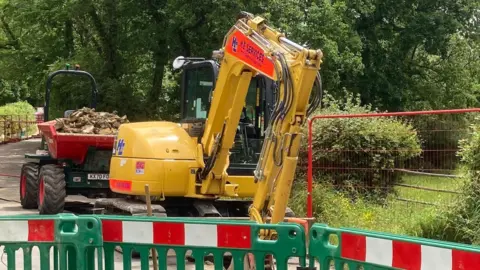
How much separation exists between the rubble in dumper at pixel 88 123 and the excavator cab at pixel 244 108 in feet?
11.6

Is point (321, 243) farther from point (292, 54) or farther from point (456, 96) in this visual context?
point (456, 96)

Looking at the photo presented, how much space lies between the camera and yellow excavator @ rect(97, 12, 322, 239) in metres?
8.46

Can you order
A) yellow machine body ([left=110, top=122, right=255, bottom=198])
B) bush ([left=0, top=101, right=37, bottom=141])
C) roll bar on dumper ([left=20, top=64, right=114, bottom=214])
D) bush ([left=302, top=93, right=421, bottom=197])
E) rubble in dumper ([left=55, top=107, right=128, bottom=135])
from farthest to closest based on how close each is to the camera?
bush ([left=0, top=101, right=37, bottom=141]) < rubble in dumper ([left=55, top=107, right=128, bottom=135]) < roll bar on dumper ([left=20, top=64, right=114, bottom=214]) < bush ([left=302, top=93, right=421, bottom=197]) < yellow machine body ([left=110, top=122, right=255, bottom=198])

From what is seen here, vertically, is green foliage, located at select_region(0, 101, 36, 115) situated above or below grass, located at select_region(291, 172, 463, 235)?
above

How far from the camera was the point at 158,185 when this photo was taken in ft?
32.2

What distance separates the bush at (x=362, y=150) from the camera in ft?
34.1

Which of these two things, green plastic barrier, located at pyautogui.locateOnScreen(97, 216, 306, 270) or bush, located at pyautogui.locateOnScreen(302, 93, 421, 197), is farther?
bush, located at pyautogui.locateOnScreen(302, 93, 421, 197)

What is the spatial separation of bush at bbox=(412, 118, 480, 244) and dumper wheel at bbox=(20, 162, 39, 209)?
8868 millimetres

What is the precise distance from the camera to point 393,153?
10.7 metres

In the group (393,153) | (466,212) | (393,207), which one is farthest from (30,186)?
(466,212)

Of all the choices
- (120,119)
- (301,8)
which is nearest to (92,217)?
(120,119)

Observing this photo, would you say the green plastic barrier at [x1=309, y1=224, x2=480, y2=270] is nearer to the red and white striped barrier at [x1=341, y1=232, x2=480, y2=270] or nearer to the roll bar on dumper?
the red and white striped barrier at [x1=341, y1=232, x2=480, y2=270]

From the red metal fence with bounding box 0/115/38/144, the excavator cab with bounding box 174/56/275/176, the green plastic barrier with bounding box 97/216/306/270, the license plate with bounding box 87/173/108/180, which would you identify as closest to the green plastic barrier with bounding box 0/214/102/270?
the green plastic barrier with bounding box 97/216/306/270

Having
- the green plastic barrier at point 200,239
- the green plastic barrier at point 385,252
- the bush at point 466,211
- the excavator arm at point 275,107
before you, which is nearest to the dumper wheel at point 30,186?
the excavator arm at point 275,107
